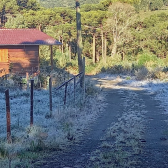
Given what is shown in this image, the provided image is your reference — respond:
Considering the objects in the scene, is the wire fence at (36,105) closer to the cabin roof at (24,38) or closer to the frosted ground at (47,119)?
the frosted ground at (47,119)

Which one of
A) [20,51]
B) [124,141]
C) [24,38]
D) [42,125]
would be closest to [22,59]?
[20,51]

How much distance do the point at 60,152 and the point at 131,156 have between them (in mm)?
1336

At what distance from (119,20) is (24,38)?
1880 cm

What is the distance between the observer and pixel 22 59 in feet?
82.2

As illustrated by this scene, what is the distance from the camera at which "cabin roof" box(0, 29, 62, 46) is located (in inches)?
944

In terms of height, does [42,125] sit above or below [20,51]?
below

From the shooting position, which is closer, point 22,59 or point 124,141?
point 124,141

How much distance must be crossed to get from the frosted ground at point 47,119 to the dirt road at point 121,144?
351 mm

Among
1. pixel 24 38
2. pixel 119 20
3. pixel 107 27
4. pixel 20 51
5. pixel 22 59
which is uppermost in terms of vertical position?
pixel 119 20

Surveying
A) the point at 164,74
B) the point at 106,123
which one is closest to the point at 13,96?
the point at 106,123

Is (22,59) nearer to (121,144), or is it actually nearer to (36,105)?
(36,105)

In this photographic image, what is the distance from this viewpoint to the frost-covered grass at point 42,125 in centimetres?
652

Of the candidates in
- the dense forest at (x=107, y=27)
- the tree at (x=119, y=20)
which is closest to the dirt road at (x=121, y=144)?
the dense forest at (x=107, y=27)

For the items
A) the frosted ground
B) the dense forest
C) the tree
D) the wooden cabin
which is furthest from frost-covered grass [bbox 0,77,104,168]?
the tree
